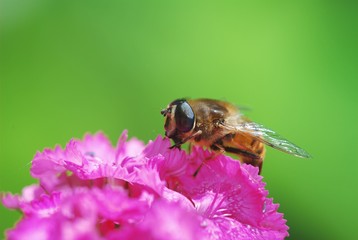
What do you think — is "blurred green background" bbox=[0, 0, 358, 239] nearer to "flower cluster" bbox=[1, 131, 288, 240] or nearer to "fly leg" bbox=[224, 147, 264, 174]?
"fly leg" bbox=[224, 147, 264, 174]

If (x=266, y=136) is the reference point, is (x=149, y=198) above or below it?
below

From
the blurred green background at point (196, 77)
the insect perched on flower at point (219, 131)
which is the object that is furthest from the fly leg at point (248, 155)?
the blurred green background at point (196, 77)

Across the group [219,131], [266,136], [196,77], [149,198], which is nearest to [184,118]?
[219,131]

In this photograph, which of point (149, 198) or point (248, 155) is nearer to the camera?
point (149, 198)

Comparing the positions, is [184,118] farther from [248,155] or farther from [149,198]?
[149,198]

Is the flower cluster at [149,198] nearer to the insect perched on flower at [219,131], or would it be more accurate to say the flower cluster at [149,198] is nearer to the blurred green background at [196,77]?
the insect perched on flower at [219,131]

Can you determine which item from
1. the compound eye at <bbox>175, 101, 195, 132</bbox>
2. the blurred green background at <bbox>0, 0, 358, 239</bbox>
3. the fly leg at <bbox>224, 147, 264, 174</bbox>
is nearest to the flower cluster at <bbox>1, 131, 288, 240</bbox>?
the compound eye at <bbox>175, 101, 195, 132</bbox>
